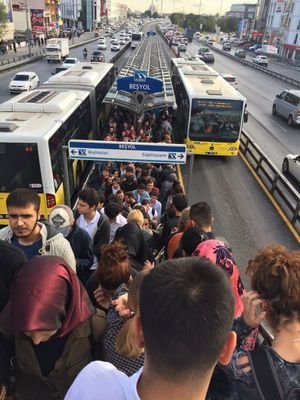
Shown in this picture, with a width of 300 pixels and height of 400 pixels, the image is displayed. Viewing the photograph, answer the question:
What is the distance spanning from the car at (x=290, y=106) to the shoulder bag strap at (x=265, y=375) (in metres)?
22.7

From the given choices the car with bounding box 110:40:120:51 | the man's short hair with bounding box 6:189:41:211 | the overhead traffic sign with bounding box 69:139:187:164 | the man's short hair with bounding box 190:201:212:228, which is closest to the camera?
the man's short hair with bounding box 6:189:41:211

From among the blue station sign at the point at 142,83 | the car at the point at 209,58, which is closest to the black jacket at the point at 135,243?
the blue station sign at the point at 142,83

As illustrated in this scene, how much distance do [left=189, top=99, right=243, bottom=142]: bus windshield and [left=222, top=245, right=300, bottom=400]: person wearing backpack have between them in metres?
12.6

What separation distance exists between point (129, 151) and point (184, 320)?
6.55 metres

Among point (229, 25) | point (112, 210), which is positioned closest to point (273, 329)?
point (112, 210)

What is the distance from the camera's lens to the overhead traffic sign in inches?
306

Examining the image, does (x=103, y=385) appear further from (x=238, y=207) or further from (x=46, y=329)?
(x=238, y=207)

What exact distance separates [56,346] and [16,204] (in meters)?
1.92

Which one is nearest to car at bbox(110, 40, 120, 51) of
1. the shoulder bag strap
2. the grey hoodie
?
the grey hoodie

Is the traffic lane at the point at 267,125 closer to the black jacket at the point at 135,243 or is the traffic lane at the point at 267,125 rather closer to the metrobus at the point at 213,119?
the metrobus at the point at 213,119

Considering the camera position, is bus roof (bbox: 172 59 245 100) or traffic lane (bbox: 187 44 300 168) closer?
bus roof (bbox: 172 59 245 100)

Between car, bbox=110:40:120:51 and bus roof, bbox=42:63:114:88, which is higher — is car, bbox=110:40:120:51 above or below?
below

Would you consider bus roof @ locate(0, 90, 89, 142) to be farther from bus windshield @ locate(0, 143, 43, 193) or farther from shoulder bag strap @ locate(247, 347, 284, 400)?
shoulder bag strap @ locate(247, 347, 284, 400)

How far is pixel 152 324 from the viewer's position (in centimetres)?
153
